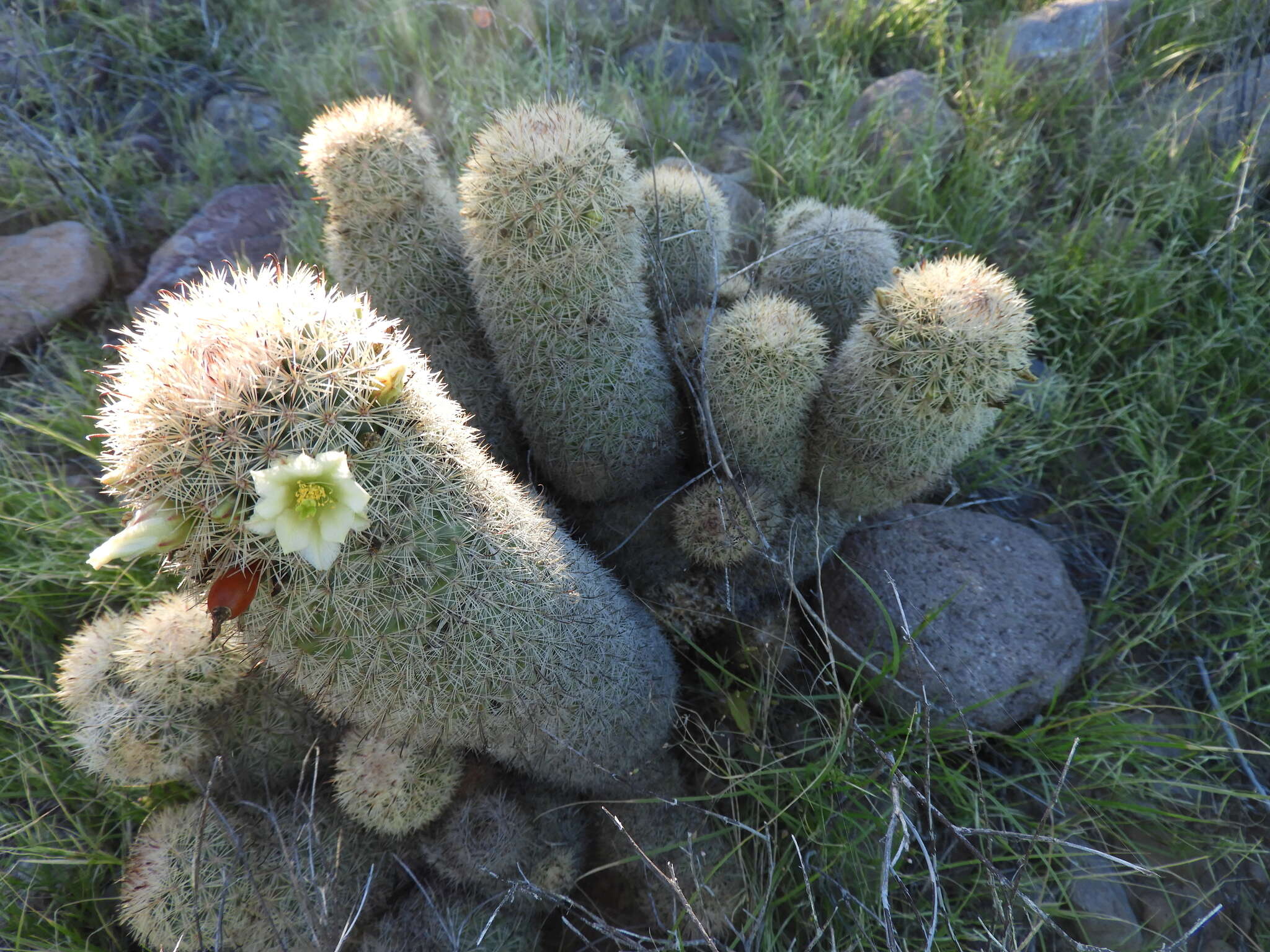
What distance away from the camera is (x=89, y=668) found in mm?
2102

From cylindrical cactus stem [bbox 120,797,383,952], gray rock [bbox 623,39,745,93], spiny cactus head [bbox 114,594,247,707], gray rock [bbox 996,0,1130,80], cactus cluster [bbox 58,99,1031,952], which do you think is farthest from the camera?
gray rock [bbox 623,39,745,93]

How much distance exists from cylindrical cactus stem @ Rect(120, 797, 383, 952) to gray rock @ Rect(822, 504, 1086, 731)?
1.64 meters

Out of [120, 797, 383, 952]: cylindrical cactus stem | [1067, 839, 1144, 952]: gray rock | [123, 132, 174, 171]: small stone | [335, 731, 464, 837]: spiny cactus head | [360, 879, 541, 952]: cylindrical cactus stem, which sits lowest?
[1067, 839, 1144, 952]: gray rock

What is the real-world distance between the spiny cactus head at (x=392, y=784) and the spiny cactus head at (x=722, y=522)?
3.14 ft

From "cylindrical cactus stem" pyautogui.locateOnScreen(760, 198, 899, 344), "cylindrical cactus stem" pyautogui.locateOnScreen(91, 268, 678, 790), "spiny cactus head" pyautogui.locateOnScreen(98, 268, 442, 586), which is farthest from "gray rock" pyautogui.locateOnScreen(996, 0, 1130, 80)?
"spiny cactus head" pyautogui.locateOnScreen(98, 268, 442, 586)

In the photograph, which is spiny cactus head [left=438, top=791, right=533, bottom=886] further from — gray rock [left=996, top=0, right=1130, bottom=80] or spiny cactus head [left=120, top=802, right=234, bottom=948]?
gray rock [left=996, top=0, right=1130, bottom=80]

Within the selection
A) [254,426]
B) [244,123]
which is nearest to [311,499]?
[254,426]

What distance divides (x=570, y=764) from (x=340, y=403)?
4.09ft

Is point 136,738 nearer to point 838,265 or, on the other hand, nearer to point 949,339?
point 949,339

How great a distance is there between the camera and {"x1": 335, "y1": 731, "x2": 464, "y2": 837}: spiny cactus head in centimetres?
201

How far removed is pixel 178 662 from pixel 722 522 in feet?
5.17

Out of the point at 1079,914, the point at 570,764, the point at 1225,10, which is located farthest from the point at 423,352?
the point at 1225,10

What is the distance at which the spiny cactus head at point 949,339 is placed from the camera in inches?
82.1

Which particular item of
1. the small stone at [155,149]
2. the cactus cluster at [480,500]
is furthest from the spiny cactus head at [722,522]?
the small stone at [155,149]
